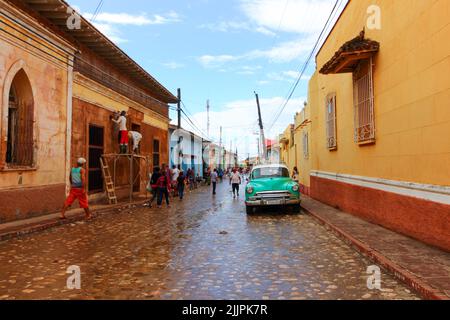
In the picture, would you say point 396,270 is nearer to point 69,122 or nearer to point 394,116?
point 394,116

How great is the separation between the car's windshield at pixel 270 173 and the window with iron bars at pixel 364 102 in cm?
383

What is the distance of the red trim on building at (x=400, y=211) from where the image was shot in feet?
20.6

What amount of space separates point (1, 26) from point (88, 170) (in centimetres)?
631

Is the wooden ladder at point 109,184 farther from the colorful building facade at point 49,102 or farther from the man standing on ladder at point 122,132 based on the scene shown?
the man standing on ladder at point 122,132

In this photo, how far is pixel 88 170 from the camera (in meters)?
14.4

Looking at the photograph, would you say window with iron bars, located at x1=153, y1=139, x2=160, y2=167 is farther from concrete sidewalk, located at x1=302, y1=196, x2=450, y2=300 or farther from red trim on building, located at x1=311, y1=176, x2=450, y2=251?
concrete sidewalk, located at x1=302, y1=196, x2=450, y2=300

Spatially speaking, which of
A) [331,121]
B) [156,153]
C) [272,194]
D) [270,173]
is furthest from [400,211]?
[156,153]

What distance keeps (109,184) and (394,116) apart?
1115 cm

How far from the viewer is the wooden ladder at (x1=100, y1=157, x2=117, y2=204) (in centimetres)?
1510

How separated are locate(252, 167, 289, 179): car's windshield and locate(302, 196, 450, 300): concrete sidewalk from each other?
14.2 feet

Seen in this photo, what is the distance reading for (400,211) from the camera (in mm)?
7789

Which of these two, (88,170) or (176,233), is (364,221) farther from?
(88,170)

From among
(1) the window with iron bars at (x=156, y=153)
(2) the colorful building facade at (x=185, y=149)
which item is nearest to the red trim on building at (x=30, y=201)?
(1) the window with iron bars at (x=156, y=153)
